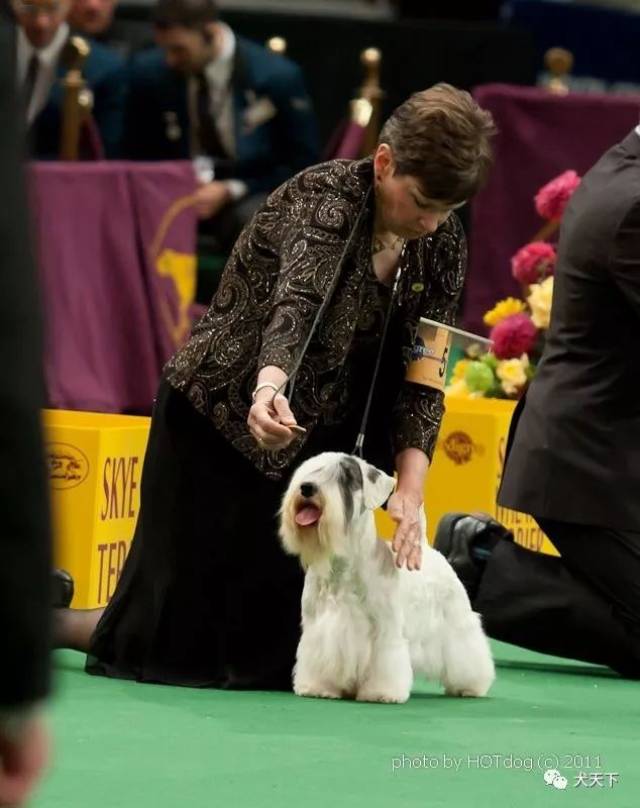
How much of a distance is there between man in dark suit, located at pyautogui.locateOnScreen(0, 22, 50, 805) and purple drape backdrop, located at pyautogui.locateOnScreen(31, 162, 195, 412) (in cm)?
588

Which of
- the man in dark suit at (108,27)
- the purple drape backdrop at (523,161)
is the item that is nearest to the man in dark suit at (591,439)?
the purple drape backdrop at (523,161)

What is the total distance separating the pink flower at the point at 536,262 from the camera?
6.07m

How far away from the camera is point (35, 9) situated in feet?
26.6

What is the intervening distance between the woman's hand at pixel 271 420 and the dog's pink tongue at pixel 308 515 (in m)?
0.30

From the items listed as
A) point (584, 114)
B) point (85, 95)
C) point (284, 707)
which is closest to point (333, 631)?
point (284, 707)

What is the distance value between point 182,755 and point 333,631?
26.2 inches

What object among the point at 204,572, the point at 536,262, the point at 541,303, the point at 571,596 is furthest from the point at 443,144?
the point at 536,262

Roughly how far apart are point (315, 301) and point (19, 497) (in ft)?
8.30

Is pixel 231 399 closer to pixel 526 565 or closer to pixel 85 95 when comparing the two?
pixel 526 565

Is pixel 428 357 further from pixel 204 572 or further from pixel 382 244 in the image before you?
pixel 204 572

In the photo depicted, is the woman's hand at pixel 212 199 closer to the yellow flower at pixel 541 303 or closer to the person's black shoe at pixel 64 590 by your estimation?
the yellow flower at pixel 541 303

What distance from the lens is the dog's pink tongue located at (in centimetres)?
391

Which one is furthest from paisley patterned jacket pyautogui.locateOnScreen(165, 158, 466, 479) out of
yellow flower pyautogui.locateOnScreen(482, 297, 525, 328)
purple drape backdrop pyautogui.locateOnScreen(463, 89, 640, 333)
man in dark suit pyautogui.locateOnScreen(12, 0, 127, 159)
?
purple drape backdrop pyautogui.locateOnScreen(463, 89, 640, 333)

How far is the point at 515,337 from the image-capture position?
597 cm
